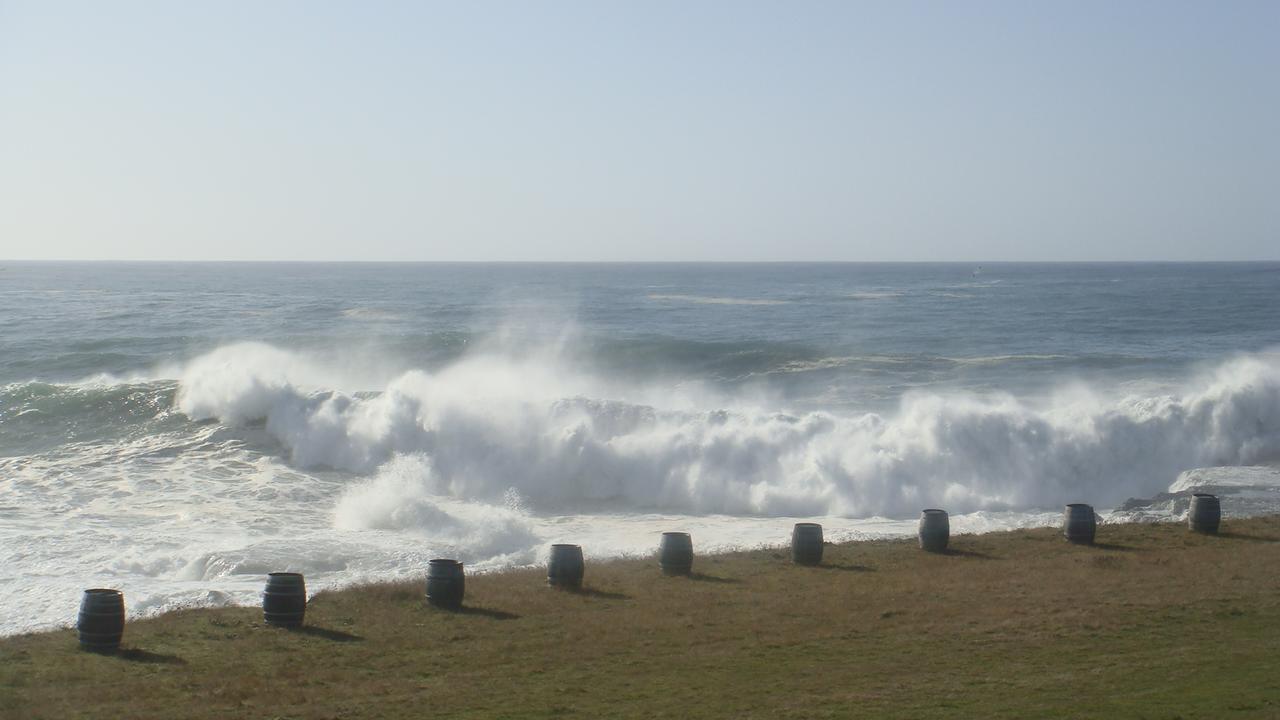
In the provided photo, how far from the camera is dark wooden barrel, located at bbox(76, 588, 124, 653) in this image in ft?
44.0

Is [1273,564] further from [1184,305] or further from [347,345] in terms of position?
[1184,305]

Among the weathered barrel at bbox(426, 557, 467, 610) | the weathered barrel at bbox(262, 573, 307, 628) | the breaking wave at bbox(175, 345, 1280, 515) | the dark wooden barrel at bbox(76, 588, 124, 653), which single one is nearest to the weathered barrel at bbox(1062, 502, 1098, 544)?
the breaking wave at bbox(175, 345, 1280, 515)

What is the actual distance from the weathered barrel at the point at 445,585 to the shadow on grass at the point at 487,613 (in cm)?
17

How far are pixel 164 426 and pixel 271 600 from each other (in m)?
22.2

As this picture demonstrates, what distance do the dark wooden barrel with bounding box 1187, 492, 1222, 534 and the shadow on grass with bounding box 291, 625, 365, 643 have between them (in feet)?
45.9

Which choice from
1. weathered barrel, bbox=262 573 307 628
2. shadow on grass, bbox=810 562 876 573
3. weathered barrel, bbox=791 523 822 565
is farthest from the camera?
weathered barrel, bbox=791 523 822 565

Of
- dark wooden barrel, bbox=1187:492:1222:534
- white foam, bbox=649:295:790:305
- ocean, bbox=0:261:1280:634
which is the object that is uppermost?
white foam, bbox=649:295:790:305

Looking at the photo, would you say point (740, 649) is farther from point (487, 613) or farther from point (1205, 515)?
point (1205, 515)

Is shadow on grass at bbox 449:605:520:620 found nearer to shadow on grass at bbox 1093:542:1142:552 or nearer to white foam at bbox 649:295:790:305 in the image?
shadow on grass at bbox 1093:542:1142:552

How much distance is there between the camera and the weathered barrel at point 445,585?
615 inches

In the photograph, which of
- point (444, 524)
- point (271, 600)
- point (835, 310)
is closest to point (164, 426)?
point (444, 524)

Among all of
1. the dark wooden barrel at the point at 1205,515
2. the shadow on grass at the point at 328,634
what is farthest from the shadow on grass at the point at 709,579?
the dark wooden barrel at the point at 1205,515

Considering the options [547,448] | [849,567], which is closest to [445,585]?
[849,567]

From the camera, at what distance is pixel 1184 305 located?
8706 centimetres
